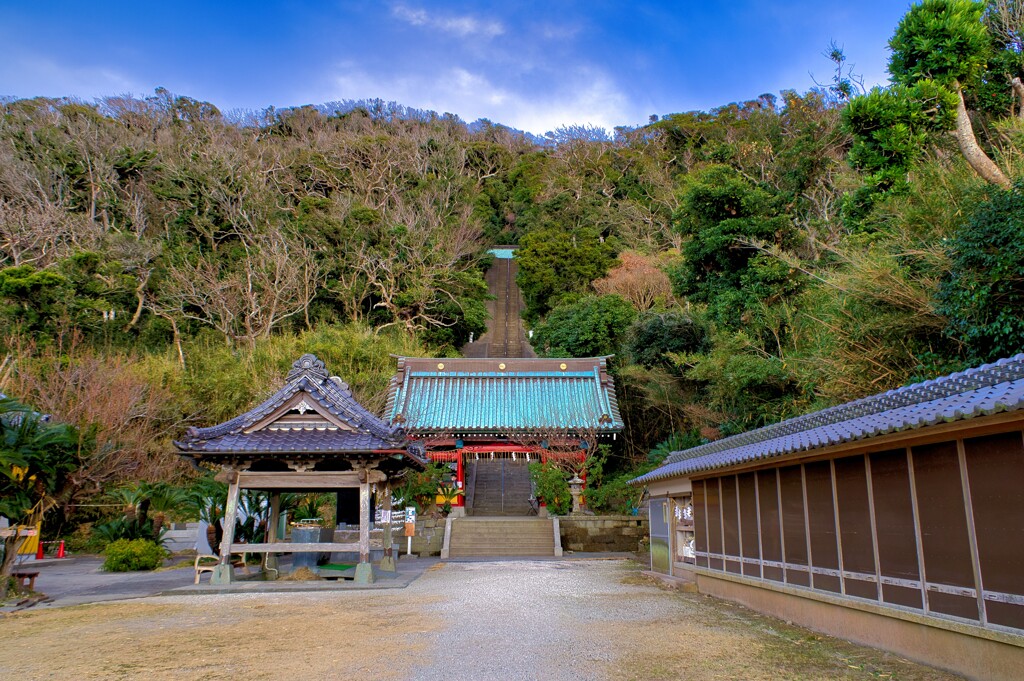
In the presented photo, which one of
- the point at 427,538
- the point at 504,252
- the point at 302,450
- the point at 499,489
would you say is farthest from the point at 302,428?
the point at 504,252

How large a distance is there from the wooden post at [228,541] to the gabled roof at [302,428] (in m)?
0.77

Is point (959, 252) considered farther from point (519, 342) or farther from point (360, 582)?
point (519, 342)

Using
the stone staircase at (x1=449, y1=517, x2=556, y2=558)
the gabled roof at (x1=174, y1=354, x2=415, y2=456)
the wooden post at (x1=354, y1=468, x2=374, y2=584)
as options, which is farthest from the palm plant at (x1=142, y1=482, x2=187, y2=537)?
the wooden post at (x1=354, y1=468, x2=374, y2=584)

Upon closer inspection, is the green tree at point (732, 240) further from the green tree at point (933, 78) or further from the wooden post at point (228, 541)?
the wooden post at point (228, 541)

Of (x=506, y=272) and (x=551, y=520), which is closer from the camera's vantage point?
(x=551, y=520)

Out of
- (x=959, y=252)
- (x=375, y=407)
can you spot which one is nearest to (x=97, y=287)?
(x=375, y=407)

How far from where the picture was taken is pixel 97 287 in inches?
967

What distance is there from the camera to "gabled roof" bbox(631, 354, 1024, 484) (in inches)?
173

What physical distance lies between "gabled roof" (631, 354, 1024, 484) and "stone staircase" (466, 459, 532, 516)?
1343cm

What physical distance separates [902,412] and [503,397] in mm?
16873

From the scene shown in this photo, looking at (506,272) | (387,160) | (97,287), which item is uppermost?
(387,160)

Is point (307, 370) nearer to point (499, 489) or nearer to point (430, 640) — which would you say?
point (430, 640)

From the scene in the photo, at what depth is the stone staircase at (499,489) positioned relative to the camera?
21.6m

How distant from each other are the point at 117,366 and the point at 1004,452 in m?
23.0
